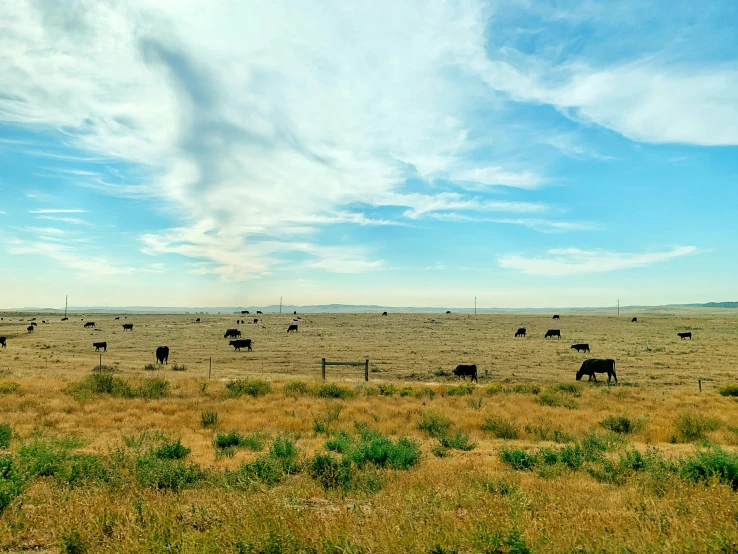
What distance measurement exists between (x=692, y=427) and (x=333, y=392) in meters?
13.8

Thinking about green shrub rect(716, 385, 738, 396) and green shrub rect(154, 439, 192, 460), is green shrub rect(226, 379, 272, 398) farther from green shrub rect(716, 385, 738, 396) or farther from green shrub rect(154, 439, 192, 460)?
green shrub rect(716, 385, 738, 396)

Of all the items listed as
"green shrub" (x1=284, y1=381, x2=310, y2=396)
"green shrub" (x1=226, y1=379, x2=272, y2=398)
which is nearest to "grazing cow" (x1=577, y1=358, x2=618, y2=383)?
"green shrub" (x1=284, y1=381, x2=310, y2=396)

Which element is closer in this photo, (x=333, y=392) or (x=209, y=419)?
(x=209, y=419)

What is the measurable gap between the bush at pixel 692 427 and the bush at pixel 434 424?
683 centimetres

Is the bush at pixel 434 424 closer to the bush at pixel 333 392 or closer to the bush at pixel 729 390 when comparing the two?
the bush at pixel 333 392

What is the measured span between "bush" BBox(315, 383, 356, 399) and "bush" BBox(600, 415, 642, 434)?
1070 centimetres

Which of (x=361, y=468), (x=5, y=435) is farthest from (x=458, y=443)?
(x=5, y=435)

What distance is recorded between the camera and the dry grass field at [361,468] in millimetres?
4914

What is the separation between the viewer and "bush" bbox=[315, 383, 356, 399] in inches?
819

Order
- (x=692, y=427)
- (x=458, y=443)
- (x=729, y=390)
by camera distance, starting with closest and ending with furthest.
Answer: (x=458, y=443) → (x=692, y=427) → (x=729, y=390)

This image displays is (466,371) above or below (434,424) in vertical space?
below

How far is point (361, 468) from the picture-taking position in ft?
28.6

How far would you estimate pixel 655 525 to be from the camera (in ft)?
16.5

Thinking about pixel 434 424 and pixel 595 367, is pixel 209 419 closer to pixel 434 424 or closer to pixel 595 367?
pixel 434 424
